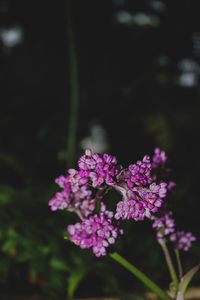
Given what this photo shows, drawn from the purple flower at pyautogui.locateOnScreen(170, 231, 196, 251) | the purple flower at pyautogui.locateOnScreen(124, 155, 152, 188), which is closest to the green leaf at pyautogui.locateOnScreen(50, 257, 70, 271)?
the purple flower at pyautogui.locateOnScreen(170, 231, 196, 251)

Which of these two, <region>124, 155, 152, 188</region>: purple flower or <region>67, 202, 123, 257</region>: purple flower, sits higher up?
<region>124, 155, 152, 188</region>: purple flower

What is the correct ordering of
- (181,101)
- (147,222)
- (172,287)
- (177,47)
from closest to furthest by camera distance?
(172,287), (147,222), (177,47), (181,101)

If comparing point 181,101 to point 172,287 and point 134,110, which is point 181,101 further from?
point 172,287

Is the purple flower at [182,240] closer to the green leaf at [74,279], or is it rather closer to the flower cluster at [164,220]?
the flower cluster at [164,220]

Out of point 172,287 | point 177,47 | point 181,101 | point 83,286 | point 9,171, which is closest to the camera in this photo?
point 172,287

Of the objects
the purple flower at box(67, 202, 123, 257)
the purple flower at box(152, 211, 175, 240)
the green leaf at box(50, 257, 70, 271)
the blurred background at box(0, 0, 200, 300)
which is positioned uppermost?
the blurred background at box(0, 0, 200, 300)

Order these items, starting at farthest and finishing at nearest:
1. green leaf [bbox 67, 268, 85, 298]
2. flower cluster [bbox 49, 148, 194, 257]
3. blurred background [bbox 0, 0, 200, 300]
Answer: blurred background [bbox 0, 0, 200, 300] < green leaf [bbox 67, 268, 85, 298] < flower cluster [bbox 49, 148, 194, 257]

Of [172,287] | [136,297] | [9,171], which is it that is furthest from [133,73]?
[172,287]

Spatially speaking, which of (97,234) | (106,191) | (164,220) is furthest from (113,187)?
(164,220)

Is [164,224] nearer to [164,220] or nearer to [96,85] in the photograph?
[164,220]

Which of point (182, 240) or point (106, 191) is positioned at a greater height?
point (106, 191)

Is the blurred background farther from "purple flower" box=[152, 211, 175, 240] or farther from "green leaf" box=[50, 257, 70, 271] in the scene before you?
"purple flower" box=[152, 211, 175, 240]
